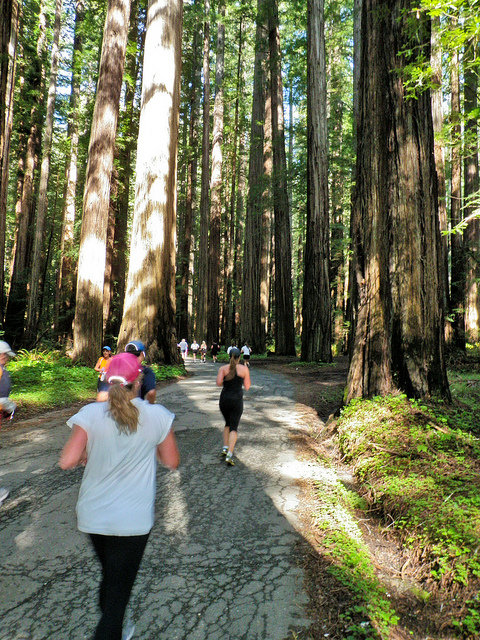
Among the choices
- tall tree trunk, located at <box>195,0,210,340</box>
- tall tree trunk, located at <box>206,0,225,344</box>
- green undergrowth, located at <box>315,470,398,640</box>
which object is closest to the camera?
green undergrowth, located at <box>315,470,398,640</box>

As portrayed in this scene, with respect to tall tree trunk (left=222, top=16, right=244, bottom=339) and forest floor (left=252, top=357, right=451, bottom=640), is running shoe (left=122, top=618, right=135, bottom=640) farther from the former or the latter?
tall tree trunk (left=222, top=16, right=244, bottom=339)

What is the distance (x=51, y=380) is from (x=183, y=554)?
356 inches

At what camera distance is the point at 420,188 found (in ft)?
20.8

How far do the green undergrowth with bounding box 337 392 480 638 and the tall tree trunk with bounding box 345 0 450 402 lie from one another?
565 millimetres

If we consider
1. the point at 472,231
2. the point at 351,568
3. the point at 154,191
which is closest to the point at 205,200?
the point at 154,191

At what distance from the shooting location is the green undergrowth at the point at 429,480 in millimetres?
3013

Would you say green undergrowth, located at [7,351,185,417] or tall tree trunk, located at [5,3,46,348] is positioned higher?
tall tree trunk, located at [5,3,46,348]

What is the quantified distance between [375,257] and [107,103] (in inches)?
461

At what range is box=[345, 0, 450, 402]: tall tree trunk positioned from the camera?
6.13 m

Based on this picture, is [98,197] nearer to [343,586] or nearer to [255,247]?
[255,247]

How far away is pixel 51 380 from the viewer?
1123 centimetres

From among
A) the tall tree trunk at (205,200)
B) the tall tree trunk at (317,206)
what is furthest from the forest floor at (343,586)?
the tall tree trunk at (205,200)

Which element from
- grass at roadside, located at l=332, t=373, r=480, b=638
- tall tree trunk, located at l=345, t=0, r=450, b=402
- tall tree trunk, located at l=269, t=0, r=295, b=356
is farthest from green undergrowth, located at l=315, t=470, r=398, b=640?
tall tree trunk, located at l=269, t=0, r=295, b=356

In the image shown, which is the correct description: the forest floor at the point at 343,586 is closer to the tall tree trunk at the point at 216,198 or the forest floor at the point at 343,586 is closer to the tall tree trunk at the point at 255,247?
the tall tree trunk at the point at 255,247
